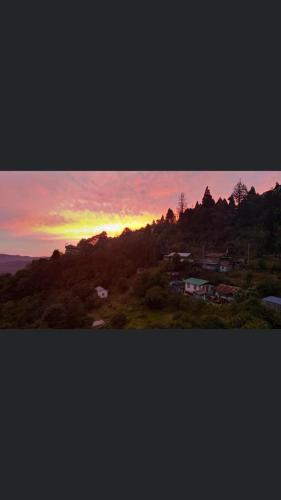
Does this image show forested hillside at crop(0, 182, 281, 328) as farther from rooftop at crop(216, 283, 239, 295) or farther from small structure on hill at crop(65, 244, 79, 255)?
rooftop at crop(216, 283, 239, 295)

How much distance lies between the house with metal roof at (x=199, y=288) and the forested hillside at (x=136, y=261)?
0.17 metres

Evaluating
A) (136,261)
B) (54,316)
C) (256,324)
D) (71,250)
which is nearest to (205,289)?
(256,324)

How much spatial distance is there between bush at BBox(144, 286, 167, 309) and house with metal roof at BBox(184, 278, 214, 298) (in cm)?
37

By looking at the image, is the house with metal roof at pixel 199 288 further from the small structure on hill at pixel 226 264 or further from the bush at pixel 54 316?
the bush at pixel 54 316

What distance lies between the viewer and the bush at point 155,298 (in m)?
3.06

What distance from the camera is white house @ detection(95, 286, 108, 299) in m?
3.17

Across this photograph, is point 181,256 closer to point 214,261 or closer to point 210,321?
point 214,261

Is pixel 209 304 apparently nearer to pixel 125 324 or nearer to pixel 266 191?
pixel 125 324

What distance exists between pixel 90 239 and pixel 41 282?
1037 millimetres

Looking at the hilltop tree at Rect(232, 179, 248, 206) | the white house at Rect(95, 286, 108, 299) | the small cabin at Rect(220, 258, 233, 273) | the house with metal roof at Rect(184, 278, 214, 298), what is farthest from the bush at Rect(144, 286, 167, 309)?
the hilltop tree at Rect(232, 179, 248, 206)

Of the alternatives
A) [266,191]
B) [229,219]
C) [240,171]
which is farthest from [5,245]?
[266,191]

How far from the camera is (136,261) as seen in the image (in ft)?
10.8

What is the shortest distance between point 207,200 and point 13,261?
10.8ft

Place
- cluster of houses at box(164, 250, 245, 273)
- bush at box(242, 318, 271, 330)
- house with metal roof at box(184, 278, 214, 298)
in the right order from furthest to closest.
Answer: cluster of houses at box(164, 250, 245, 273) → house with metal roof at box(184, 278, 214, 298) → bush at box(242, 318, 271, 330)
